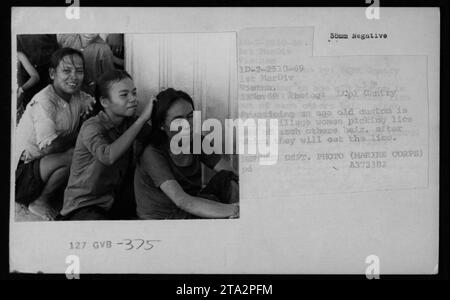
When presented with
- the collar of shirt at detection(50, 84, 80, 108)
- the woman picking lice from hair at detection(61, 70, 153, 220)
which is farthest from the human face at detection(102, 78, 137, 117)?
the collar of shirt at detection(50, 84, 80, 108)

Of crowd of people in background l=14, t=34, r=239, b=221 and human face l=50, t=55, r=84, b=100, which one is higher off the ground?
human face l=50, t=55, r=84, b=100

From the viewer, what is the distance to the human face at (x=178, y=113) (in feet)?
4.13

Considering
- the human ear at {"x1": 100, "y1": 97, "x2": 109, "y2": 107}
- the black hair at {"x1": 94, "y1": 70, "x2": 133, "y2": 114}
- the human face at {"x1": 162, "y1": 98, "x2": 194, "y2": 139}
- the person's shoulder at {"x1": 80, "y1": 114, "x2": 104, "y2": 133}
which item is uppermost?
the black hair at {"x1": 94, "y1": 70, "x2": 133, "y2": 114}

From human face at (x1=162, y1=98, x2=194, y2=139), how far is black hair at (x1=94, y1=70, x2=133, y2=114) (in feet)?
0.54

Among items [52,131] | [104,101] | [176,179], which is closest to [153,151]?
[176,179]

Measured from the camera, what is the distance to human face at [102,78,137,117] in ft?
4.12

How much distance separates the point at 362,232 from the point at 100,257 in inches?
32.8

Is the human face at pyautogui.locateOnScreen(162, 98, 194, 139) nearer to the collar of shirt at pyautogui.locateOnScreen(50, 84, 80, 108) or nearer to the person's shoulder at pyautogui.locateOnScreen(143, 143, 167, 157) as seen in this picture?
the person's shoulder at pyautogui.locateOnScreen(143, 143, 167, 157)

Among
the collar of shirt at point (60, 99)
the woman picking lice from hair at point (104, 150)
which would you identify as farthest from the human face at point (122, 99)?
the collar of shirt at point (60, 99)

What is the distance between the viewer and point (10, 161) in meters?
1.28

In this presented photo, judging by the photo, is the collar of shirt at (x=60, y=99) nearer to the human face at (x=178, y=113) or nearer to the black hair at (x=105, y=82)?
the black hair at (x=105, y=82)

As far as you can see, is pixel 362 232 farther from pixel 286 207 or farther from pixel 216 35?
pixel 216 35

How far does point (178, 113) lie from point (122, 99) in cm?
18
